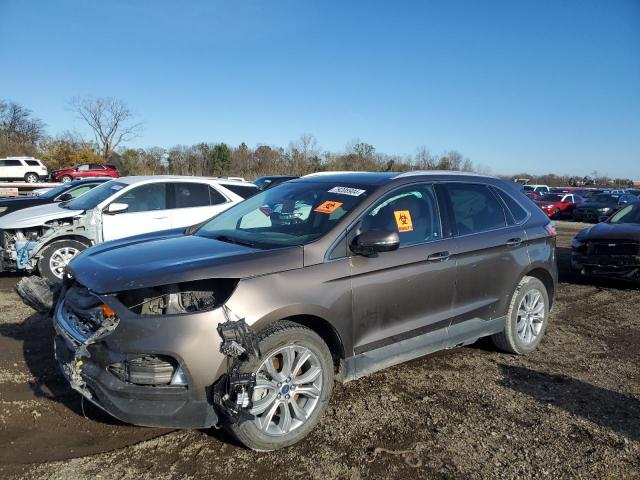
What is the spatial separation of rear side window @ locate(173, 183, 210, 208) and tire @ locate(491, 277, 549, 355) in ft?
18.4

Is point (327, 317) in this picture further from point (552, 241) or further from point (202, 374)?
point (552, 241)

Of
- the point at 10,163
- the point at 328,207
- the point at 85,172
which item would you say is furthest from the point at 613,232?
the point at 85,172

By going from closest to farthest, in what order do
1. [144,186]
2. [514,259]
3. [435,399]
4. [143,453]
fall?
[143,453] → [435,399] → [514,259] → [144,186]

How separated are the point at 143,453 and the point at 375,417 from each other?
1590mm

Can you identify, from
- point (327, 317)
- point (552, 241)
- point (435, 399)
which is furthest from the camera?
point (552, 241)

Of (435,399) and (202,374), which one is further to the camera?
(435,399)

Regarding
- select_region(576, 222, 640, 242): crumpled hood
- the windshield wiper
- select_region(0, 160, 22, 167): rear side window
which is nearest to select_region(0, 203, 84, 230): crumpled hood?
the windshield wiper

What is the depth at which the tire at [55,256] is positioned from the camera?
7453 mm

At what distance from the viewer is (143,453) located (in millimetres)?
3105

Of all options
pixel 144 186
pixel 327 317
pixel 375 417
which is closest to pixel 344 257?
pixel 327 317

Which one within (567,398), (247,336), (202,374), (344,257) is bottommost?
(567,398)

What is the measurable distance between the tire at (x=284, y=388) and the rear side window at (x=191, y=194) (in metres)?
5.88

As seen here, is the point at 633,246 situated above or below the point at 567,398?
above

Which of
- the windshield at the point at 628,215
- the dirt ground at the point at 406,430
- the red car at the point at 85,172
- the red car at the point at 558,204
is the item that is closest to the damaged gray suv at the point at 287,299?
the dirt ground at the point at 406,430
